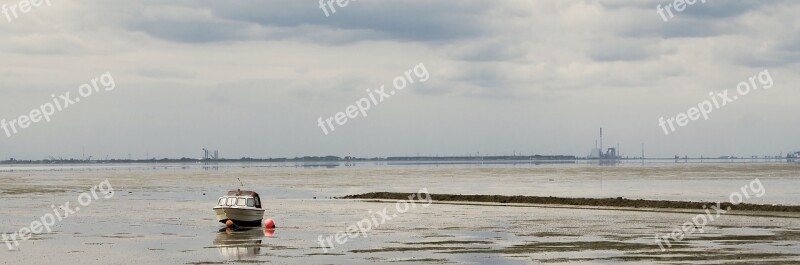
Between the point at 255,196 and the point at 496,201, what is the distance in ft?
84.4

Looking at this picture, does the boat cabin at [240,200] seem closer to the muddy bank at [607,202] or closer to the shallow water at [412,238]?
the shallow water at [412,238]

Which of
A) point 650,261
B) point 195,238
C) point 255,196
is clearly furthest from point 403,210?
point 650,261

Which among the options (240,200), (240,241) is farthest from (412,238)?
(240,200)

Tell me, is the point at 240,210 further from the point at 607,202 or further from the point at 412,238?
the point at 607,202

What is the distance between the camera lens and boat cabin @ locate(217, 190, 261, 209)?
5569cm

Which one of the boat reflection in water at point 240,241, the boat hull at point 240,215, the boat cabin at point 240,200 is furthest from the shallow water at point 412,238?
the boat cabin at point 240,200

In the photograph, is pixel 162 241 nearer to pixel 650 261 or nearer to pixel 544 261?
pixel 544 261

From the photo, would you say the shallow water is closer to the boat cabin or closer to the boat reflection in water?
the boat reflection in water

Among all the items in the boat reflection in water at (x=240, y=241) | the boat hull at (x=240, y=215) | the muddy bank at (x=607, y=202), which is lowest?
the boat reflection in water at (x=240, y=241)

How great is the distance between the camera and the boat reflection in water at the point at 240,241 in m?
40.5

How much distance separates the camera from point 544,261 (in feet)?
119

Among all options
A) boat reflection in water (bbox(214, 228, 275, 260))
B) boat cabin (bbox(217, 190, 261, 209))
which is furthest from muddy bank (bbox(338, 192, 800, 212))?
boat reflection in water (bbox(214, 228, 275, 260))

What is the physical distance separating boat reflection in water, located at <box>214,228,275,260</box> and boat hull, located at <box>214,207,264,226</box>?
53cm

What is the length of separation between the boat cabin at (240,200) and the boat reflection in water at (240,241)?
175cm
